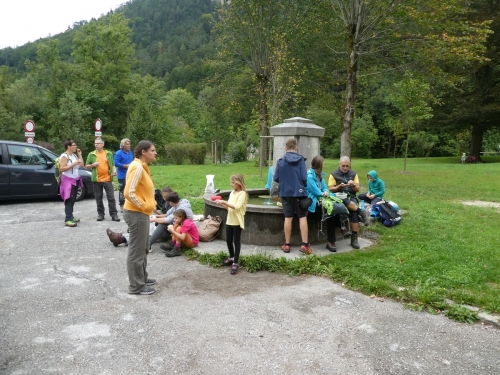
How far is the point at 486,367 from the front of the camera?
10.6 ft

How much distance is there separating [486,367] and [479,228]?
542cm

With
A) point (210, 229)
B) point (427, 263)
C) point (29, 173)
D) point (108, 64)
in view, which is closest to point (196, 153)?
point (108, 64)

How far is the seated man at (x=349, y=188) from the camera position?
6.43 m

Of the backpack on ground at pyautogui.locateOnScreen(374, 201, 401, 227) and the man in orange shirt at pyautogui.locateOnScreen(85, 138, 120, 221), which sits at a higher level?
the man in orange shirt at pyautogui.locateOnScreen(85, 138, 120, 221)

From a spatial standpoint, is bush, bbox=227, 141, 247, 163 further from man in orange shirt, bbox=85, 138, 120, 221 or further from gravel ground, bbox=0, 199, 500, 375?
gravel ground, bbox=0, 199, 500, 375

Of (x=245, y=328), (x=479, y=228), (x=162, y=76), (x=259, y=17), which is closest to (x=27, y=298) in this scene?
(x=245, y=328)

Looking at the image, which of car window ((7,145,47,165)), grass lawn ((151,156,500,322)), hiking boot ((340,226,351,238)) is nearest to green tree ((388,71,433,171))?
grass lawn ((151,156,500,322))

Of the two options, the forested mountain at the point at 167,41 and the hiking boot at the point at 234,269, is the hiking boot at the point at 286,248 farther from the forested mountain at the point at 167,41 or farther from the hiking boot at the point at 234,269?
the forested mountain at the point at 167,41

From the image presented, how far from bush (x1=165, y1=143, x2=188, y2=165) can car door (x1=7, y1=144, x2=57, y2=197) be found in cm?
1988

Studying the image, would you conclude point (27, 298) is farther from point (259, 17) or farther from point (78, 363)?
point (259, 17)

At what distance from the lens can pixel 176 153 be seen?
31141mm

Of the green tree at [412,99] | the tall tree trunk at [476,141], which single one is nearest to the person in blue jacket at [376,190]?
the green tree at [412,99]

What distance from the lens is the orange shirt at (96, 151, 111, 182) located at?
8.48 m

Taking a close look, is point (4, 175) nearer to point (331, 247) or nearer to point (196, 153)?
point (331, 247)
